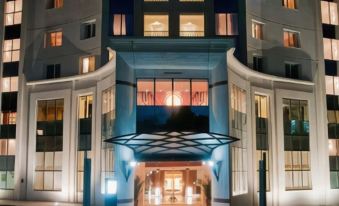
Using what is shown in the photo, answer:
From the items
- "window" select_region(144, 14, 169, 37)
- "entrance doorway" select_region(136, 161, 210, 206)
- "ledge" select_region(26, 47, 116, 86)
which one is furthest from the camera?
"entrance doorway" select_region(136, 161, 210, 206)

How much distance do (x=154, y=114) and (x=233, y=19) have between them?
10683 millimetres

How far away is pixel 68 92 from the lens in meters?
41.8

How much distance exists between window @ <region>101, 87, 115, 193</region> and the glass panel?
254 inches

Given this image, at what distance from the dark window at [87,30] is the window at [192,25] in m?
8.81

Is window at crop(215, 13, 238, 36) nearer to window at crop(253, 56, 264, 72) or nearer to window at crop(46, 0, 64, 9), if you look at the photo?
window at crop(253, 56, 264, 72)

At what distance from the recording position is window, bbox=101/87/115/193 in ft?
120

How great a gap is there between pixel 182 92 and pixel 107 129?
7.80 m

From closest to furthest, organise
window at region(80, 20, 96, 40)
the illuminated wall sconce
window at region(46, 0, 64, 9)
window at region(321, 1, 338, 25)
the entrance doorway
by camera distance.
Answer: the illuminated wall sconce
window at region(80, 20, 96, 40)
the entrance doorway
window at region(46, 0, 64, 9)
window at region(321, 1, 338, 25)

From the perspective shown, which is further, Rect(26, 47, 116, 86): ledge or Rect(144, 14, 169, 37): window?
Rect(144, 14, 169, 37): window

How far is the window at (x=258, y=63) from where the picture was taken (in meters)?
40.2

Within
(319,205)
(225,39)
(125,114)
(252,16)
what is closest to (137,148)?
(125,114)

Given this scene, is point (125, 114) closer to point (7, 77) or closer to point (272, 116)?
point (272, 116)

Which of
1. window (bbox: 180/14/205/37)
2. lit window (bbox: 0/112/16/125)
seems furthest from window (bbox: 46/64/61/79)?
window (bbox: 180/14/205/37)

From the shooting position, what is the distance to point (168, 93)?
33656 mm
